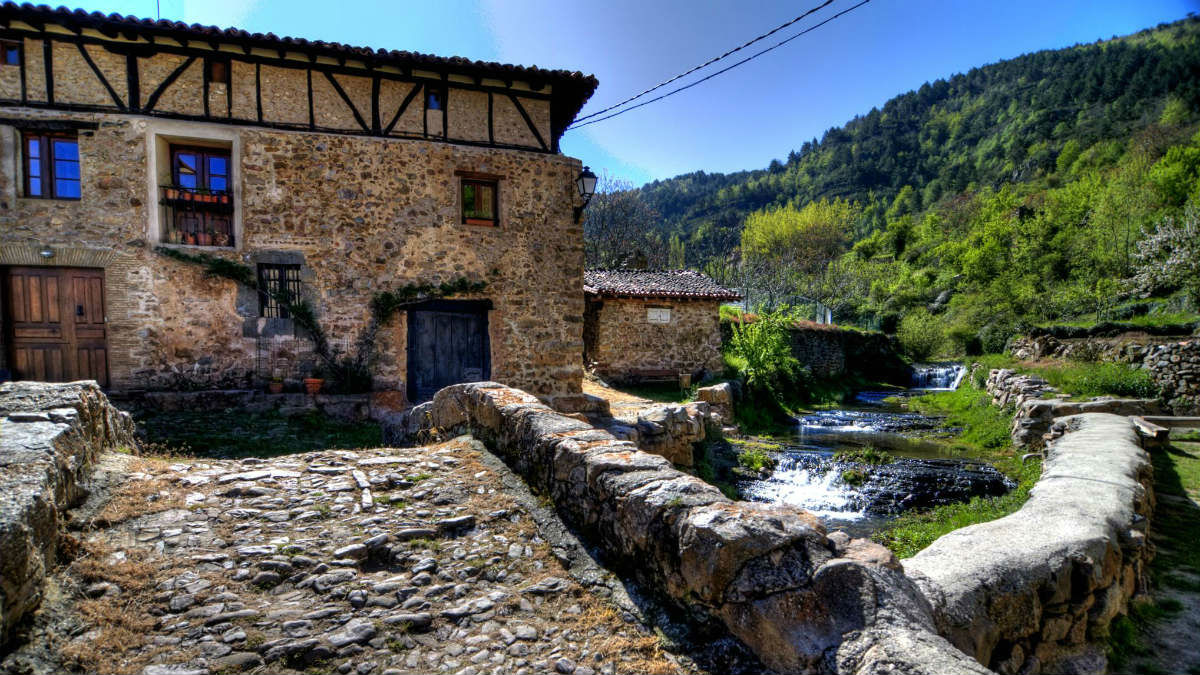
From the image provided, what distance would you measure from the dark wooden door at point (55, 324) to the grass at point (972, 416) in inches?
644

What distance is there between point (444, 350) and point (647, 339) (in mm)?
7140

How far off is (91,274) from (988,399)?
19.6m

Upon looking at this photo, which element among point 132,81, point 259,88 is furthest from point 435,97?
point 132,81

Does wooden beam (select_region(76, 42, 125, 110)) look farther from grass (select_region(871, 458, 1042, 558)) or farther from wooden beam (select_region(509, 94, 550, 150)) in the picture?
grass (select_region(871, 458, 1042, 558))

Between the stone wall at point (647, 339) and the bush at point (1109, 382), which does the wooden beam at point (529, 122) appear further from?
the bush at point (1109, 382)

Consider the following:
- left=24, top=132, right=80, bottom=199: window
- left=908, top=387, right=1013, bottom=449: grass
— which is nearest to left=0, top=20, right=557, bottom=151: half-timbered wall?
left=24, top=132, right=80, bottom=199: window

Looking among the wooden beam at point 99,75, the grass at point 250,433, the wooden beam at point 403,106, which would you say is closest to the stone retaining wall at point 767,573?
the grass at point 250,433

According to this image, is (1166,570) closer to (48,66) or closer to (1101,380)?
(1101,380)

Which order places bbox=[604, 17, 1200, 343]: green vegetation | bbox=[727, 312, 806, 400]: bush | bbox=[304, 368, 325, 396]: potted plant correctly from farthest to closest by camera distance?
bbox=[604, 17, 1200, 343]: green vegetation → bbox=[727, 312, 806, 400]: bush → bbox=[304, 368, 325, 396]: potted plant

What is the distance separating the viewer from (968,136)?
89.1 meters

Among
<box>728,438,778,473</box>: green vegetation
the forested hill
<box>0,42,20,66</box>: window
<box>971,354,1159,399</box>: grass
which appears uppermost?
the forested hill

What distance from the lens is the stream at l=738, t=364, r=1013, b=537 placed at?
312 inches

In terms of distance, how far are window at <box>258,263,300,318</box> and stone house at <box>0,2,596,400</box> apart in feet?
0.13

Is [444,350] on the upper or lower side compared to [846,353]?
upper
